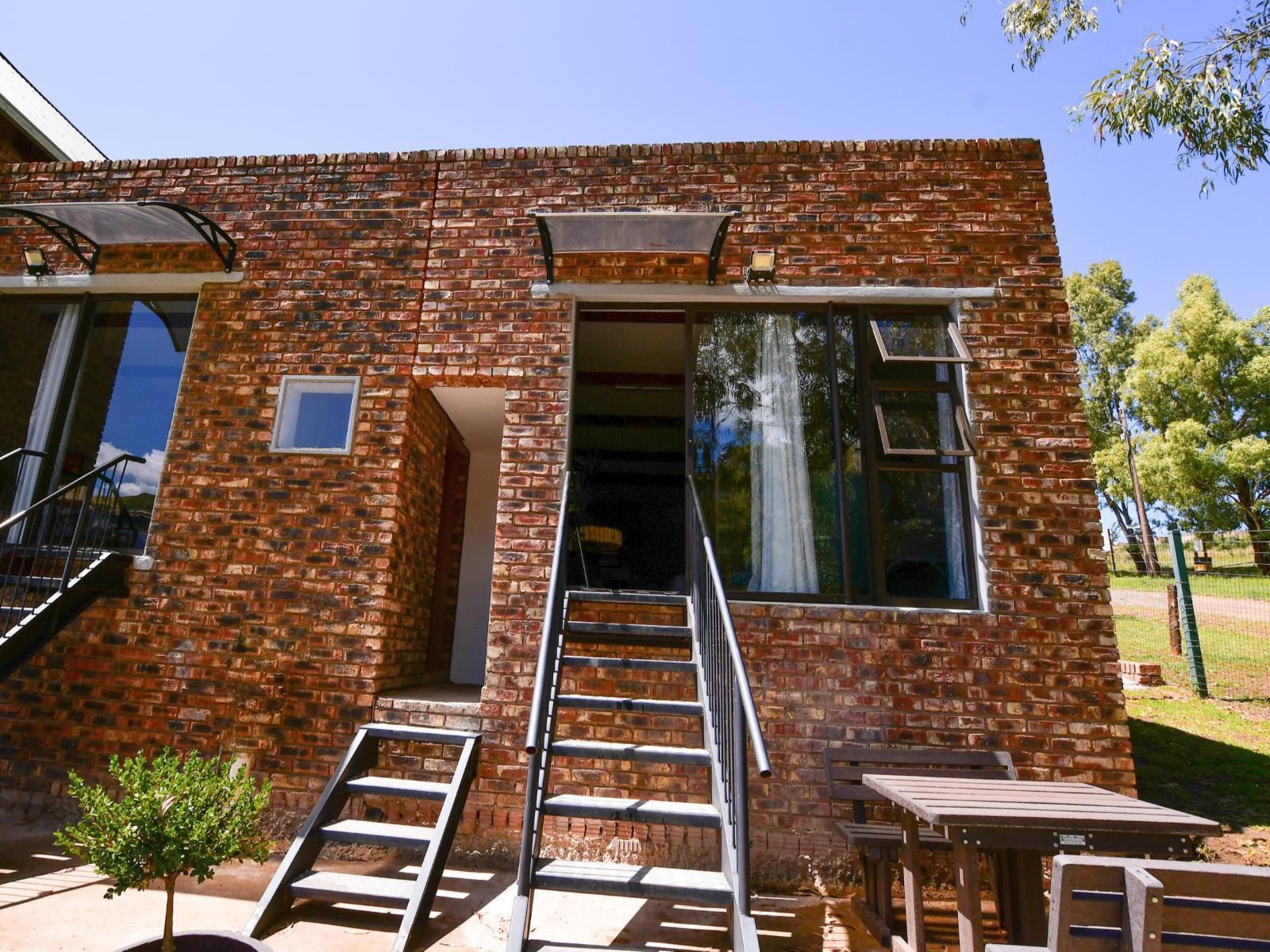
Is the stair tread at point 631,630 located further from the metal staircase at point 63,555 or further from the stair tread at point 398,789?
the metal staircase at point 63,555

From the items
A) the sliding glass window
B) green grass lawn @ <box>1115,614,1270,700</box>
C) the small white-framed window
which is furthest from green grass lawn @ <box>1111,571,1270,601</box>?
the small white-framed window

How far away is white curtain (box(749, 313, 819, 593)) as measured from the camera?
4219 mm

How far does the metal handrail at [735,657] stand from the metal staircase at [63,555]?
3.57m

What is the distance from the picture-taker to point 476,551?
6.17 meters

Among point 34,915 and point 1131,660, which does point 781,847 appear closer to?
point 34,915

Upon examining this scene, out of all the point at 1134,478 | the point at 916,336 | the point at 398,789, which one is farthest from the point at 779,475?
the point at 1134,478

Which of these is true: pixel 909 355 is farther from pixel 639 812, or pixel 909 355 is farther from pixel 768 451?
pixel 639 812

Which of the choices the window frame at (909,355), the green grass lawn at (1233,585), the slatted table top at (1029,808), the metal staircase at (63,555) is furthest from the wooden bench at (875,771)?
the green grass lawn at (1233,585)

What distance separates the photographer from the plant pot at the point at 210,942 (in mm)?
2320

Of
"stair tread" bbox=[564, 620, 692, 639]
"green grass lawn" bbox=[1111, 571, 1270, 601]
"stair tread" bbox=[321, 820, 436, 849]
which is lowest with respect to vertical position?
"stair tread" bbox=[321, 820, 436, 849]

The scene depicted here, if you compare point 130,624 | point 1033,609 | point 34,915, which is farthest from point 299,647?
point 1033,609

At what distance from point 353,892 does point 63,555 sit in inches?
127

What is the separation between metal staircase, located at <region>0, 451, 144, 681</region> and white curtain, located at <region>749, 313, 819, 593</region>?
4.01 metres

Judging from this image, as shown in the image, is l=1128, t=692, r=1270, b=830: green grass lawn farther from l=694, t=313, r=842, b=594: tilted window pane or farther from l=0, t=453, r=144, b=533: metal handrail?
l=0, t=453, r=144, b=533: metal handrail
